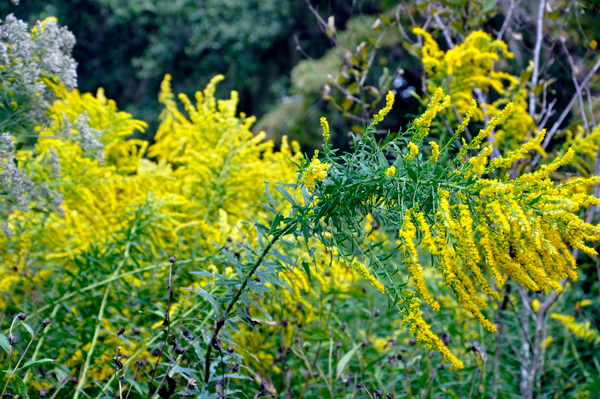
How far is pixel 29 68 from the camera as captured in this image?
142cm

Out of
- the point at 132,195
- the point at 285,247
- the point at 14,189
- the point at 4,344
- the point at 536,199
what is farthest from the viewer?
the point at 132,195

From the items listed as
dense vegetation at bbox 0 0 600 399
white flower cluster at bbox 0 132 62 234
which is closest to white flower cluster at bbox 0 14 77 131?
dense vegetation at bbox 0 0 600 399

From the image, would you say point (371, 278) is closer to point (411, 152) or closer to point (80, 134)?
point (411, 152)

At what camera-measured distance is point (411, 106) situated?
8.94 meters

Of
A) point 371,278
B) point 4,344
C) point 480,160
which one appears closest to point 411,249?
point 371,278

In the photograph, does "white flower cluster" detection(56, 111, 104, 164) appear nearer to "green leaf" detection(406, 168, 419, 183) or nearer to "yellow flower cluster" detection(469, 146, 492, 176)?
"green leaf" detection(406, 168, 419, 183)

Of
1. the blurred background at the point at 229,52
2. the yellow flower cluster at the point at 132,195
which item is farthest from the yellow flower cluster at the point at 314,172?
the blurred background at the point at 229,52

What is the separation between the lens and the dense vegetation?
0.93 m

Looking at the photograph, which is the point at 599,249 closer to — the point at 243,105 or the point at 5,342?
the point at 5,342

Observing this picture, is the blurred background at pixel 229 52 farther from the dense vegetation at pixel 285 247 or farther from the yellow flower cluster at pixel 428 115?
the yellow flower cluster at pixel 428 115

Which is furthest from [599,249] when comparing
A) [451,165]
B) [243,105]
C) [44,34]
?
[243,105]

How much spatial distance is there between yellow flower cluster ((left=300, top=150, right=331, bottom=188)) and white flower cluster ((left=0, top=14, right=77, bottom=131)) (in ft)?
3.29

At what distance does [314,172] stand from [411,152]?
0.20 meters

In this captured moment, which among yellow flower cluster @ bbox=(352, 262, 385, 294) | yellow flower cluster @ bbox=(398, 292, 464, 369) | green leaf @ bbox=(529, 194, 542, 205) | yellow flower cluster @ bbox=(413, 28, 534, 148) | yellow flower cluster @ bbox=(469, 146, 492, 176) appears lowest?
yellow flower cluster @ bbox=(398, 292, 464, 369)
